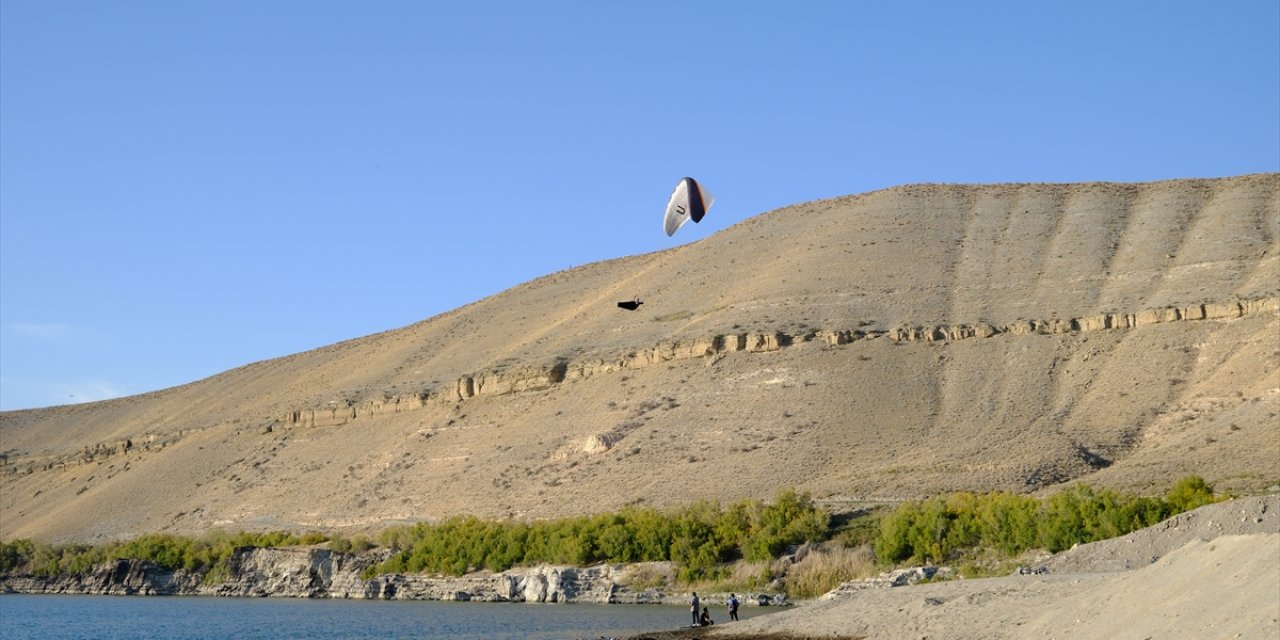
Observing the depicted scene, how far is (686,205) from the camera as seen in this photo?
35.4 metres

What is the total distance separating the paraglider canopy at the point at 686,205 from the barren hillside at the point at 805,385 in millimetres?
18211

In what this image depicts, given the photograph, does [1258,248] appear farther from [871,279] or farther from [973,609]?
[973,609]

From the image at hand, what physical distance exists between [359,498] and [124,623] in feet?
79.1

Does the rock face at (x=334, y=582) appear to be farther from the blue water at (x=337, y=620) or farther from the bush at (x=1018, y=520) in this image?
the bush at (x=1018, y=520)

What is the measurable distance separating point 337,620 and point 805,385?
2649cm

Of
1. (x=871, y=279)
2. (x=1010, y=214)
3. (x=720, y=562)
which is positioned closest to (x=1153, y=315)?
(x=871, y=279)

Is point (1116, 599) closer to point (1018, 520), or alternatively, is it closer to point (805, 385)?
point (1018, 520)

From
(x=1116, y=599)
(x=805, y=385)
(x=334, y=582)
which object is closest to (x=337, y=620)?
(x=334, y=582)

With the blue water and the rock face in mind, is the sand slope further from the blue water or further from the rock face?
the rock face

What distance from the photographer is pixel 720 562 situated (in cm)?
4744

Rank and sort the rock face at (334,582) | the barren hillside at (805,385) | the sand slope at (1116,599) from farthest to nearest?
1. the barren hillside at (805,385)
2. the rock face at (334,582)
3. the sand slope at (1116,599)

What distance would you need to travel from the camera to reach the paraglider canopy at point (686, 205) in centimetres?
3469

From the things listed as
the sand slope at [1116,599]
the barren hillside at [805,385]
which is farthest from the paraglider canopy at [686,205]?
the barren hillside at [805,385]

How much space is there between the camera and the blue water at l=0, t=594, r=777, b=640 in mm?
36625
